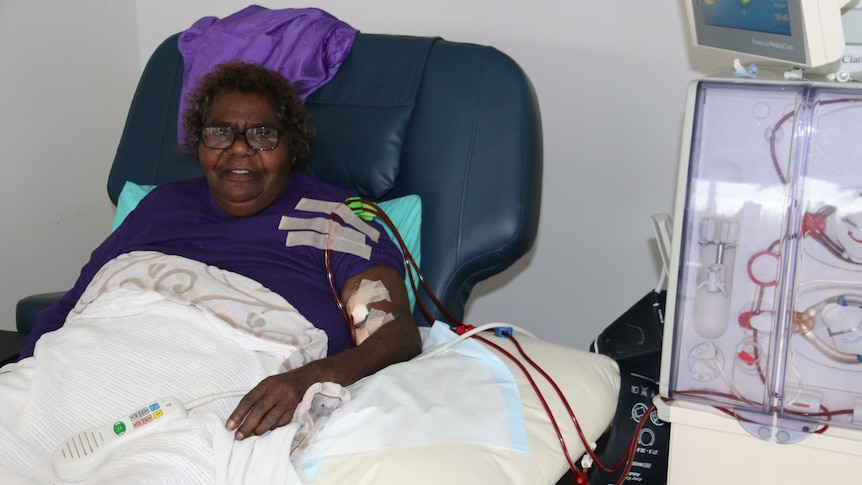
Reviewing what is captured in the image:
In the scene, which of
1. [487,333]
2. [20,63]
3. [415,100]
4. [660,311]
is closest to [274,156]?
[415,100]

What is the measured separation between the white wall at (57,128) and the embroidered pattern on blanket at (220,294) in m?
0.94

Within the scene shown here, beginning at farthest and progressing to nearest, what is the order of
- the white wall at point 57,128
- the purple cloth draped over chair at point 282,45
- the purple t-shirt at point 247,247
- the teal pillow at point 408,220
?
1. the white wall at point 57,128
2. the purple cloth draped over chair at point 282,45
3. the teal pillow at point 408,220
4. the purple t-shirt at point 247,247

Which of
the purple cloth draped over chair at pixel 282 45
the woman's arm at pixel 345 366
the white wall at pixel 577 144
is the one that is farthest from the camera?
the white wall at pixel 577 144

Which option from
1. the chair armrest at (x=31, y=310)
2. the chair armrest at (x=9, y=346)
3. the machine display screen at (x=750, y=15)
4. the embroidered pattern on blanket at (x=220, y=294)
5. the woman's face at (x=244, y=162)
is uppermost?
the machine display screen at (x=750, y=15)

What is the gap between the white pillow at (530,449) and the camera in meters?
1.45

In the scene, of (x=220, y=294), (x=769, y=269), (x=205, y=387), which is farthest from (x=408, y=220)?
(x=769, y=269)

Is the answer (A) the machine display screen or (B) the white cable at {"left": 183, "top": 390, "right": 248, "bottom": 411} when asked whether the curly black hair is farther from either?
(A) the machine display screen

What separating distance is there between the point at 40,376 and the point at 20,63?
52.6 inches

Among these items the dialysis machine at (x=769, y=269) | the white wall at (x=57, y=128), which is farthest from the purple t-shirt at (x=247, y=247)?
the white wall at (x=57, y=128)

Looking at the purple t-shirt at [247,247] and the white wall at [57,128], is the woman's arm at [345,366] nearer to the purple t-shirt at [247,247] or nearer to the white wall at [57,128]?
the purple t-shirt at [247,247]

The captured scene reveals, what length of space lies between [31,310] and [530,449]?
3.94ft

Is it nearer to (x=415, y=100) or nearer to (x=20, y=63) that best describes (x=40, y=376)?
(x=415, y=100)

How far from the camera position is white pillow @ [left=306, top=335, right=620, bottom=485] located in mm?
1451

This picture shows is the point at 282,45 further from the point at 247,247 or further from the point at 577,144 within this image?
the point at 577,144
